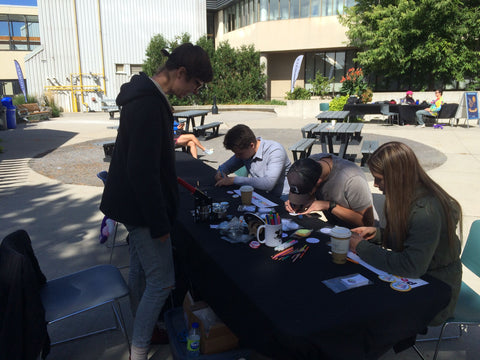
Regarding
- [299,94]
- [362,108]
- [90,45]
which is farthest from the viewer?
[90,45]

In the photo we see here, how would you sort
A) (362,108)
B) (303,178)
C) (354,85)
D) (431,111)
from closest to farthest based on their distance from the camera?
(303,178) → (431,111) → (362,108) → (354,85)

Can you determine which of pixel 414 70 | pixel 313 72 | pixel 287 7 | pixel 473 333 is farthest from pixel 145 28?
pixel 473 333

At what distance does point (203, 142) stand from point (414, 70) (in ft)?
48.6

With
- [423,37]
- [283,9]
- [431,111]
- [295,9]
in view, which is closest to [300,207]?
[431,111]

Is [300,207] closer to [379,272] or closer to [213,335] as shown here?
[379,272]

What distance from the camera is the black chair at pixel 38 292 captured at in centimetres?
186

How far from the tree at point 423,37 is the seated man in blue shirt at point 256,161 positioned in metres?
17.6

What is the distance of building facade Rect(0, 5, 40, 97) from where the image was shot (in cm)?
2911

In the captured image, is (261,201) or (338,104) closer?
(261,201)

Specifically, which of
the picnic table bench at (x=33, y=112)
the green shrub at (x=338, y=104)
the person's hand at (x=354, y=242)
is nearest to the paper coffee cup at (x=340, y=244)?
the person's hand at (x=354, y=242)

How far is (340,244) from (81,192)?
541 centimetres

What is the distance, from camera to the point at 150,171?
1.84m

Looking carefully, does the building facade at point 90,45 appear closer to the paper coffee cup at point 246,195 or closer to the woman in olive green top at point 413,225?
the paper coffee cup at point 246,195

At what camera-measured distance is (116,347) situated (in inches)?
101
